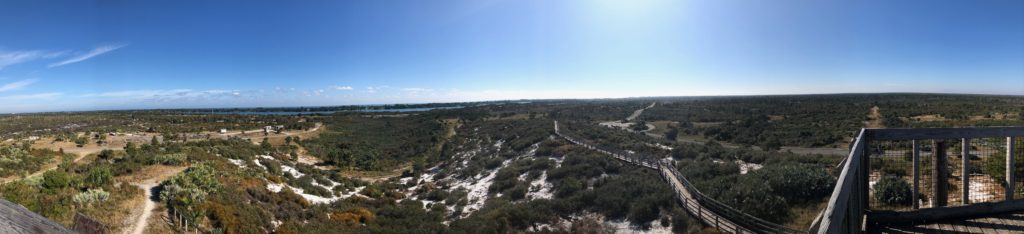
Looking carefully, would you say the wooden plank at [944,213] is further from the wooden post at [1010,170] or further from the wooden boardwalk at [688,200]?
A: the wooden boardwalk at [688,200]

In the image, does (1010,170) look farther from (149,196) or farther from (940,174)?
(149,196)

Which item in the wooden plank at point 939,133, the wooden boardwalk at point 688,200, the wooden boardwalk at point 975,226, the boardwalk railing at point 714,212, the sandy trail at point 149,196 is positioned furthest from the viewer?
the wooden boardwalk at point 688,200

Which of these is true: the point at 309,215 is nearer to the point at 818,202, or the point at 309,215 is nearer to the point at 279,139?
the point at 818,202

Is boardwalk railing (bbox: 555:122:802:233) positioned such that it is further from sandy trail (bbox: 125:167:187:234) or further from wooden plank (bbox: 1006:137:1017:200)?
sandy trail (bbox: 125:167:187:234)

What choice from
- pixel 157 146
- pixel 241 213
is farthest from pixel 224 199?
pixel 157 146

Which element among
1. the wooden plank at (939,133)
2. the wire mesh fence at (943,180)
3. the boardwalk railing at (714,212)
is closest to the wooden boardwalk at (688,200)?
the boardwalk railing at (714,212)

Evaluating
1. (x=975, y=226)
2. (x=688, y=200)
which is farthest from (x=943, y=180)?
(x=688, y=200)
